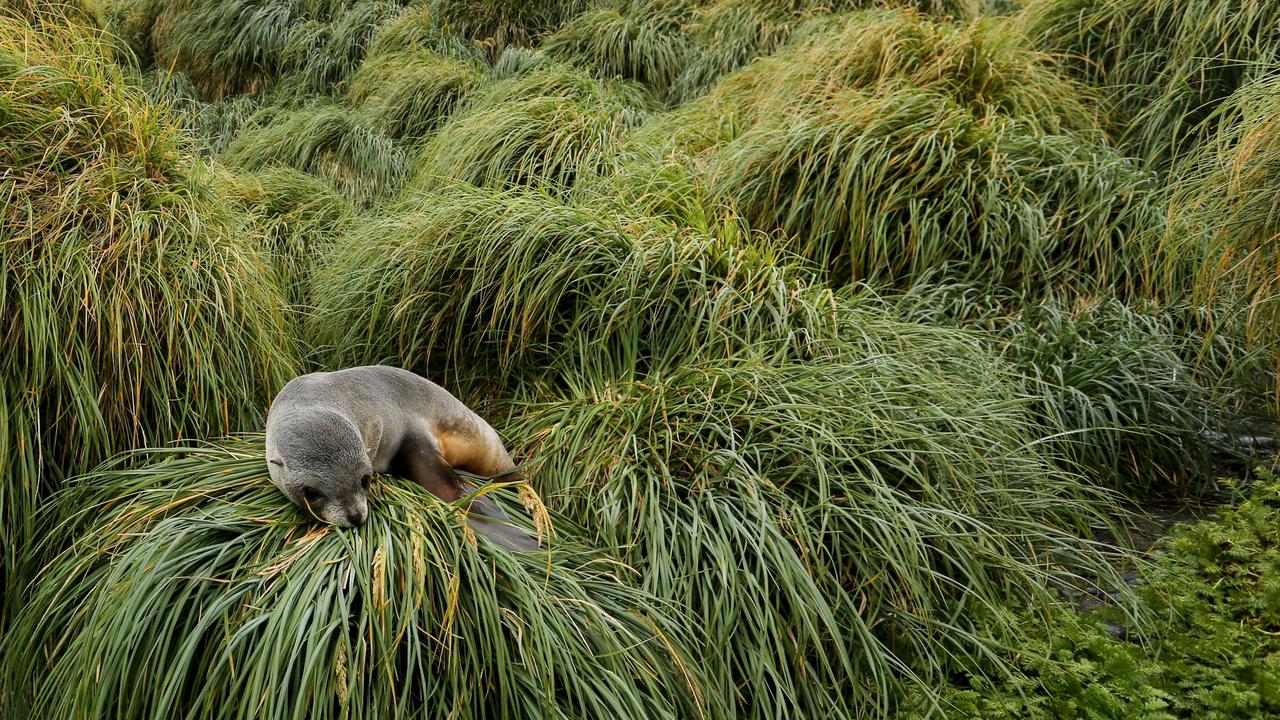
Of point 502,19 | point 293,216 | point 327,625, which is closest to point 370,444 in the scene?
point 327,625

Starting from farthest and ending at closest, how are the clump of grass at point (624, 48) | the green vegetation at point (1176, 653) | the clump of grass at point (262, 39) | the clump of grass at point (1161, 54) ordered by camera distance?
the clump of grass at point (262, 39) → the clump of grass at point (624, 48) → the clump of grass at point (1161, 54) → the green vegetation at point (1176, 653)

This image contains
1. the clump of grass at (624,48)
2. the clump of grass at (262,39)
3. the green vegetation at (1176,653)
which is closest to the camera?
the green vegetation at (1176,653)

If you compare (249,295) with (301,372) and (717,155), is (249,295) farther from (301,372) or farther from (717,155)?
(717,155)

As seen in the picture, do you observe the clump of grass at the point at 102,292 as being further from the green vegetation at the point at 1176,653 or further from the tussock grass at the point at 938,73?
the tussock grass at the point at 938,73

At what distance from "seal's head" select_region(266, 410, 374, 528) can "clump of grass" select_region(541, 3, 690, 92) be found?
5110mm

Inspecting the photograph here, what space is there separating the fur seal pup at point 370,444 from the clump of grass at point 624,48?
183 inches

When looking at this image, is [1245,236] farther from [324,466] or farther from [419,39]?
[419,39]

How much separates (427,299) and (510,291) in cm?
37

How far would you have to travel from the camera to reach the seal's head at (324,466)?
2316 millimetres

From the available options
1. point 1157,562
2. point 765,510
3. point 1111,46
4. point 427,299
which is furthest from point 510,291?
point 1111,46

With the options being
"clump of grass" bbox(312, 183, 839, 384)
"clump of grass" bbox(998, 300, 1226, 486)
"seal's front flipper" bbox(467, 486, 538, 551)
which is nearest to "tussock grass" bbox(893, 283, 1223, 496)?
"clump of grass" bbox(998, 300, 1226, 486)

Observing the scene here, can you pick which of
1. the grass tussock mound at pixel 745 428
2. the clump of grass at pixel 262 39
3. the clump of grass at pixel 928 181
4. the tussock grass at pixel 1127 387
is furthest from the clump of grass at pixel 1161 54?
the clump of grass at pixel 262 39

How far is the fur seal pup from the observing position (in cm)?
233

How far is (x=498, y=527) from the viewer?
2.64 m
